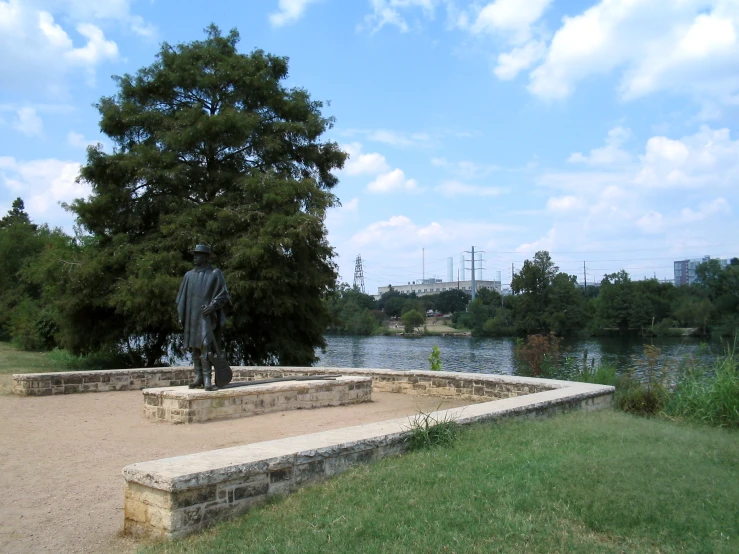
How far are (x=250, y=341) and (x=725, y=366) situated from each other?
1248 centimetres

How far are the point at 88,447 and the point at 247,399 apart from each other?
263 centimetres

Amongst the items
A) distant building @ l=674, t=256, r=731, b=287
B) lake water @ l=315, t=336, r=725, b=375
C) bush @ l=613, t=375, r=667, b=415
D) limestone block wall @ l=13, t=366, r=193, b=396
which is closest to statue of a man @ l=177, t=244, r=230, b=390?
limestone block wall @ l=13, t=366, r=193, b=396

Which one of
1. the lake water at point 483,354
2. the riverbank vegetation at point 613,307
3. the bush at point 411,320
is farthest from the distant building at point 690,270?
the bush at point 411,320

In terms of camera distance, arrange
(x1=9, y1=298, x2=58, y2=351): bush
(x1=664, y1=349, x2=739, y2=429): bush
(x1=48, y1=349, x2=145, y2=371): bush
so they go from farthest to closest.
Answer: (x1=9, y1=298, x2=58, y2=351): bush < (x1=48, y1=349, x2=145, y2=371): bush < (x1=664, y1=349, x2=739, y2=429): bush

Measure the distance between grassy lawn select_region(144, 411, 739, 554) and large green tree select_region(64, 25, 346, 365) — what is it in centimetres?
1085

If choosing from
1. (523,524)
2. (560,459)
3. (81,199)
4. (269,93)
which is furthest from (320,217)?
(523,524)

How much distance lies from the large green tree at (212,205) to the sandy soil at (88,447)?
4.82 metres

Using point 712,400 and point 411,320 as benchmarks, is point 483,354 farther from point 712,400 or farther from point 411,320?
point 411,320

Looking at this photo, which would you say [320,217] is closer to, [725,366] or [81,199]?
[81,199]

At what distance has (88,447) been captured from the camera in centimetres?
702

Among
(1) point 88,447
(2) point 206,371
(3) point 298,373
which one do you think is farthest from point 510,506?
(3) point 298,373

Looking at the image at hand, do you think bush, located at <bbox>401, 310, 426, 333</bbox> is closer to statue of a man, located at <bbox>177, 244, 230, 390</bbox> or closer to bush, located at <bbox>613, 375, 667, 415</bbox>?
bush, located at <bbox>613, 375, 667, 415</bbox>

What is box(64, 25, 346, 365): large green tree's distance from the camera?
1564cm

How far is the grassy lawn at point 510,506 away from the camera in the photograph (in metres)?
3.62
